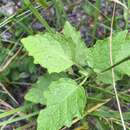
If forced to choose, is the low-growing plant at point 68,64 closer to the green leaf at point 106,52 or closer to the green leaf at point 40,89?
the green leaf at point 106,52

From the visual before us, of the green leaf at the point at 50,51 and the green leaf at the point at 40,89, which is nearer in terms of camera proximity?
the green leaf at the point at 50,51

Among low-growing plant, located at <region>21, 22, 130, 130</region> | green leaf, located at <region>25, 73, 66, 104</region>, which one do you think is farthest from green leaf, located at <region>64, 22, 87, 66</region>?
green leaf, located at <region>25, 73, 66, 104</region>

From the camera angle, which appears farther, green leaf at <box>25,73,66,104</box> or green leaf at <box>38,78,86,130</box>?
green leaf at <box>25,73,66,104</box>

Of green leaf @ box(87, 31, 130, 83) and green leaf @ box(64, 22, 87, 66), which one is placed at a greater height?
green leaf @ box(64, 22, 87, 66)

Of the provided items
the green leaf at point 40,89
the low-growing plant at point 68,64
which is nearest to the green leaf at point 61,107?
the low-growing plant at point 68,64

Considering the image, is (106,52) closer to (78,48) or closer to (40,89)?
(78,48)

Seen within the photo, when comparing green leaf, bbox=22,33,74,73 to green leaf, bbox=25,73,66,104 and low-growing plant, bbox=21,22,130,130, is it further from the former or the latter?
green leaf, bbox=25,73,66,104
